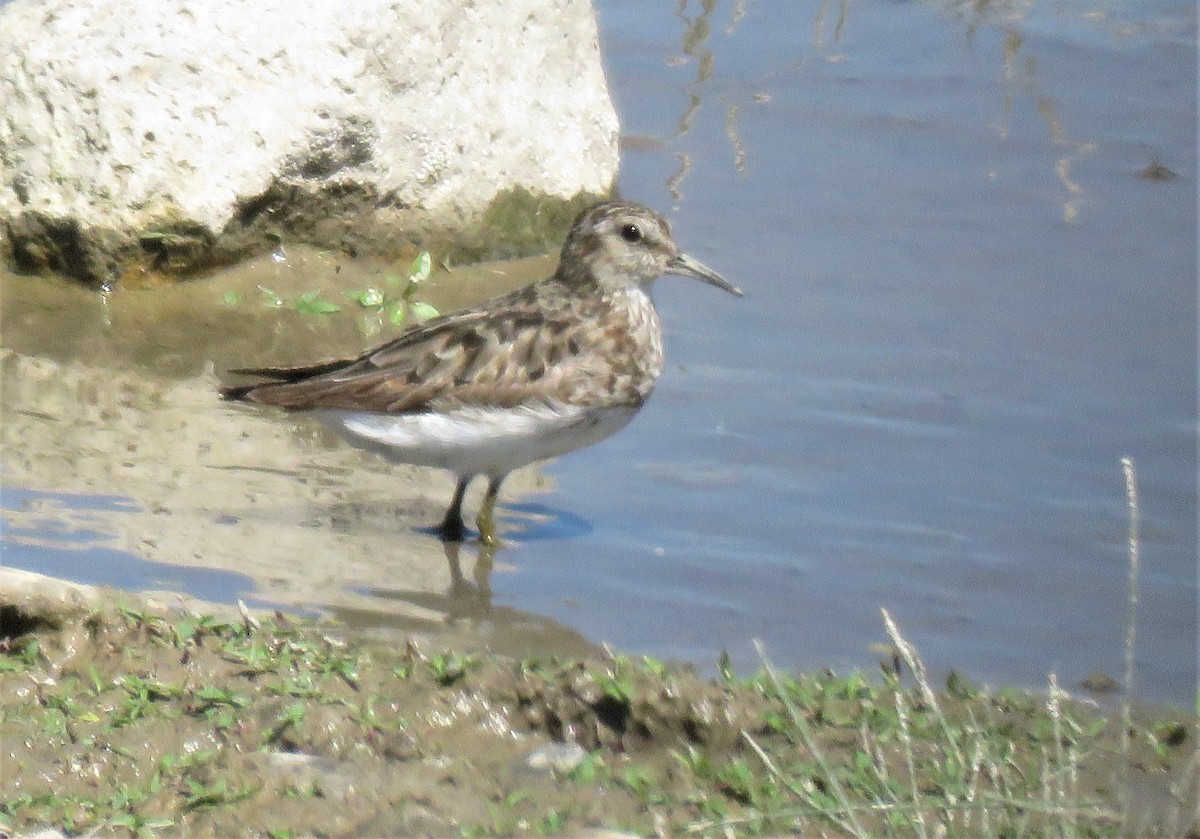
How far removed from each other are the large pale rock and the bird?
2188 millimetres

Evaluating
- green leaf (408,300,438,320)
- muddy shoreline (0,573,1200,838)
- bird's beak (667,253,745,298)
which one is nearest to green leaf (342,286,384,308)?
green leaf (408,300,438,320)

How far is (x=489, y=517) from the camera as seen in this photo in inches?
267

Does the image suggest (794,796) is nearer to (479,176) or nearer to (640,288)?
(640,288)

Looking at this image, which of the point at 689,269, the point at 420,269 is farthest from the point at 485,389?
the point at 420,269

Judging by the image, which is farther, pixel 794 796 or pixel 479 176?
pixel 479 176

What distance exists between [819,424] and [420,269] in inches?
97.7

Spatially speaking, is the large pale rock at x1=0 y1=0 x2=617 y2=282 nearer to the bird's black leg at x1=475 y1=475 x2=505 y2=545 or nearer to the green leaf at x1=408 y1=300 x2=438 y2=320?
the green leaf at x1=408 y1=300 x2=438 y2=320

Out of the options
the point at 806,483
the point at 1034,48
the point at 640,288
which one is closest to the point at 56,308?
the point at 640,288

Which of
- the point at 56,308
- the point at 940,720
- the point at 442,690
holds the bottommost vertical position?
the point at 56,308

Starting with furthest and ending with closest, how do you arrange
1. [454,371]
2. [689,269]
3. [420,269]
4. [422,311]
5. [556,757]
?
[420,269] → [422,311] → [689,269] → [454,371] → [556,757]

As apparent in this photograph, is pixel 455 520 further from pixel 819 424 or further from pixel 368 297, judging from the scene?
pixel 368 297

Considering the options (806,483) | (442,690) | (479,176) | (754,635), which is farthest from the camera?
(479,176)

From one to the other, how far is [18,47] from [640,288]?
11.3 feet

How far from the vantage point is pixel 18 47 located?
887 centimetres
